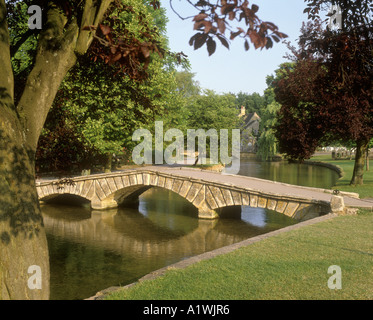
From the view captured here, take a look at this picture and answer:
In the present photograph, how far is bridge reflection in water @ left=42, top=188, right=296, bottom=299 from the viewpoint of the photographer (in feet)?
45.9

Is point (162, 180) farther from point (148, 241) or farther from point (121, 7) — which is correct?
point (121, 7)

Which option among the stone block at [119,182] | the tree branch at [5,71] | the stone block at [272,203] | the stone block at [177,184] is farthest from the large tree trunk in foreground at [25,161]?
the stone block at [119,182]

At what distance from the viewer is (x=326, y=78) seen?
1945 cm

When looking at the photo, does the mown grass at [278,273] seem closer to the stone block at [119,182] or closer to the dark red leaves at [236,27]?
the dark red leaves at [236,27]

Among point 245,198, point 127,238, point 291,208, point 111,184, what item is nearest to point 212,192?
point 245,198

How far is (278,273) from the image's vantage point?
24.1 ft

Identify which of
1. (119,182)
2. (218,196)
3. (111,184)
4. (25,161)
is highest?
(25,161)

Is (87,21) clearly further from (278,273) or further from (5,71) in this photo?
(278,273)

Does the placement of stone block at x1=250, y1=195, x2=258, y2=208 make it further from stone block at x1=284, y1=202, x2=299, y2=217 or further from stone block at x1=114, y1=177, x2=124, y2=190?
stone block at x1=114, y1=177, x2=124, y2=190

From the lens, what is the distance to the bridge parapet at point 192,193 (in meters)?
16.8

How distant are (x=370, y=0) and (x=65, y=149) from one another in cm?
685

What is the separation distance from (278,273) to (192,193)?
50.1 feet
